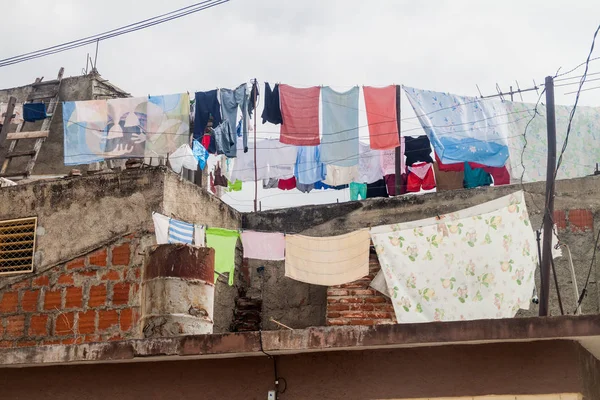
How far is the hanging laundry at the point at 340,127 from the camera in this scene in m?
13.3

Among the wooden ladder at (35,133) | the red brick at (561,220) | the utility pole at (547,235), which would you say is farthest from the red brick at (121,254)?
the red brick at (561,220)

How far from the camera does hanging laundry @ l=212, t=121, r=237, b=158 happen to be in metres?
13.4

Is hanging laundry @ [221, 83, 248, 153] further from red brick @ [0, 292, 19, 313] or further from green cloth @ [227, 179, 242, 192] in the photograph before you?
red brick @ [0, 292, 19, 313]

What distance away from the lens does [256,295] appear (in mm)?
12789

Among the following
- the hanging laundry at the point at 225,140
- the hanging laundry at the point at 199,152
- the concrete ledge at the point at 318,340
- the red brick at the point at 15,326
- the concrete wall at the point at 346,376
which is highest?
the hanging laundry at the point at 225,140

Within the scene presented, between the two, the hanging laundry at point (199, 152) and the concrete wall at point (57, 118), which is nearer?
the hanging laundry at point (199, 152)

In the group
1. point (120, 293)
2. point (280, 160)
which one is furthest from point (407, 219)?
point (120, 293)

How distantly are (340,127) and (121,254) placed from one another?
4114 millimetres

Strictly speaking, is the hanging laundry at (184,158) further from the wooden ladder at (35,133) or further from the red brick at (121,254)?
the wooden ladder at (35,133)

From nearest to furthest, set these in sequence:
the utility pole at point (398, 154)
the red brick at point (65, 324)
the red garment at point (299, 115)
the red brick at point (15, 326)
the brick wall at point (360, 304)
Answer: the brick wall at point (360, 304) < the red brick at point (65, 324) < the red brick at point (15, 326) < the utility pole at point (398, 154) < the red garment at point (299, 115)

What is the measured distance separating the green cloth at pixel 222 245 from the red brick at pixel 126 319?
1.24m

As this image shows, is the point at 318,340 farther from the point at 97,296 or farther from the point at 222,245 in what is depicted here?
the point at 97,296

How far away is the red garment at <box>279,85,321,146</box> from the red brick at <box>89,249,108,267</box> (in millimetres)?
3585

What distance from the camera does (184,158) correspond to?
12.9 m
